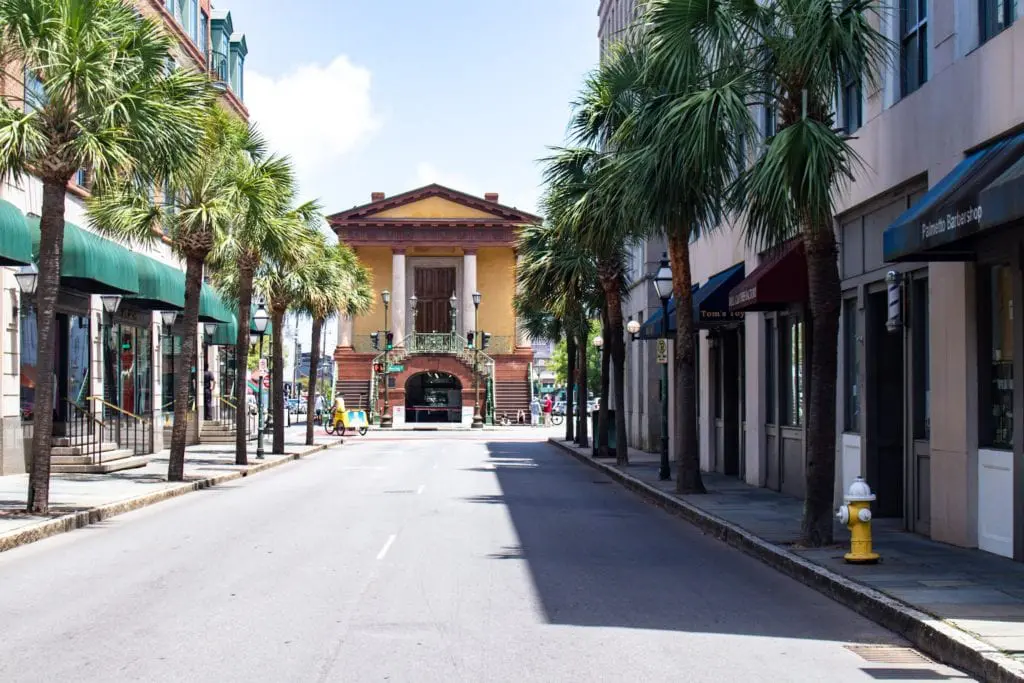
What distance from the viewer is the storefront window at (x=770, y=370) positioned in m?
24.0

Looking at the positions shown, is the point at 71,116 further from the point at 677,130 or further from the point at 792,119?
the point at 792,119

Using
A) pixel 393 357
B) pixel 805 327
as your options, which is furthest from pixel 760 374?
pixel 393 357

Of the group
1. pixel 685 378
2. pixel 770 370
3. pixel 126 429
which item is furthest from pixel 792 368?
pixel 126 429

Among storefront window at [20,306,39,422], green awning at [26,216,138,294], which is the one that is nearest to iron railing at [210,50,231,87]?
green awning at [26,216,138,294]

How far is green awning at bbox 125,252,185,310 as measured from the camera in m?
33.3

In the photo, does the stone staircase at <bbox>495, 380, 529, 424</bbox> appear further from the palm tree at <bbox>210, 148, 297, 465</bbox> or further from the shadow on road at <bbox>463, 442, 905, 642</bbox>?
the shadow on road at <bbox>463, 442, 905, 642</bbox>

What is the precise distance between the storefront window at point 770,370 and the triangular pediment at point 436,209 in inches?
2199

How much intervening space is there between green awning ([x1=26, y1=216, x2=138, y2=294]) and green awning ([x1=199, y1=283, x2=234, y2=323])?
9.38 metres

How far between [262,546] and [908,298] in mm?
8438

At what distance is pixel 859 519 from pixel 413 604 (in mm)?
4299

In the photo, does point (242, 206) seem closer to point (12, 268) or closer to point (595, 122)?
point (12, 268)

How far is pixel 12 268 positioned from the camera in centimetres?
2688

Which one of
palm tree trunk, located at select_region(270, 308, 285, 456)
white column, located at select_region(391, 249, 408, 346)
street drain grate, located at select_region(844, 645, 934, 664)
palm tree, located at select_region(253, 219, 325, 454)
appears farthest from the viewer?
white column, located at select_region(391, 249, 408, 346)

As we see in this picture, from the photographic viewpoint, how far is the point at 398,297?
79.1 m
